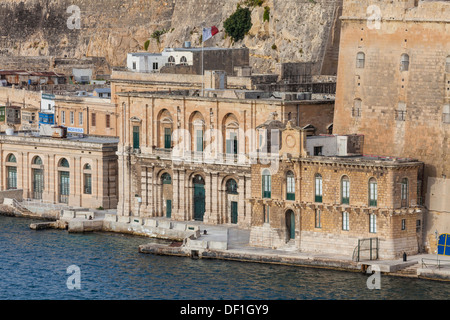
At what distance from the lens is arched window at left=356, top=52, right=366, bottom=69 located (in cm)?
8499

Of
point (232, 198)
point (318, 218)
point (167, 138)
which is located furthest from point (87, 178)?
point (318, 218)

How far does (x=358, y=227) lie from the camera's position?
79.7m

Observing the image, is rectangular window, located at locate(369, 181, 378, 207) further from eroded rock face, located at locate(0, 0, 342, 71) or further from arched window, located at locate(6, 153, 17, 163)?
eroded rock face, located at locate(0, 0, 342, 71)

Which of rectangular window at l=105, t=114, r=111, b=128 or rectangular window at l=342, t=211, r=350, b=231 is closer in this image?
rectangular window at l=342, t=211, r=350, b=231

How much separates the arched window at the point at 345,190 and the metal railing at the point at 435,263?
4.79 meters

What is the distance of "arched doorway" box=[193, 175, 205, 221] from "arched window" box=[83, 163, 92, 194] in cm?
948

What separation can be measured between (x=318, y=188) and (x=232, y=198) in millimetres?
9640

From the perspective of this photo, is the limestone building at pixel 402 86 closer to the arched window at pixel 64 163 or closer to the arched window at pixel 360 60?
the arched window at pixel 360 60

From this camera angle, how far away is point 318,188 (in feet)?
266

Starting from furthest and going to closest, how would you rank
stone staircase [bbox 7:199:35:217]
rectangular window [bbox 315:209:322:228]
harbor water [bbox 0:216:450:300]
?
stone staircase [bbox 7:199:35:217]
rectangular window [bbox 315:209:322:228]
harbor water [bbox 0:216:450:300]

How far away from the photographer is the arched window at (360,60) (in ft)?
279

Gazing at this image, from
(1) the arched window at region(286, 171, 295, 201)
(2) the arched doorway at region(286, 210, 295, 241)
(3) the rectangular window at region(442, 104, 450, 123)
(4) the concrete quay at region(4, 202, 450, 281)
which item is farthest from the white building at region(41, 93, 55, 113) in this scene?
(3) the rectangular window at region(442, 104, 450, 123)

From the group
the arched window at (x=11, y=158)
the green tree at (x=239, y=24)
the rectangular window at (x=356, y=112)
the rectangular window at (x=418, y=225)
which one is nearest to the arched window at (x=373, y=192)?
the rectangular window at (x=418, y=225)

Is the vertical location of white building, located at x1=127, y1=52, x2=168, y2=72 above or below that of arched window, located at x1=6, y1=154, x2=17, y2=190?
above
